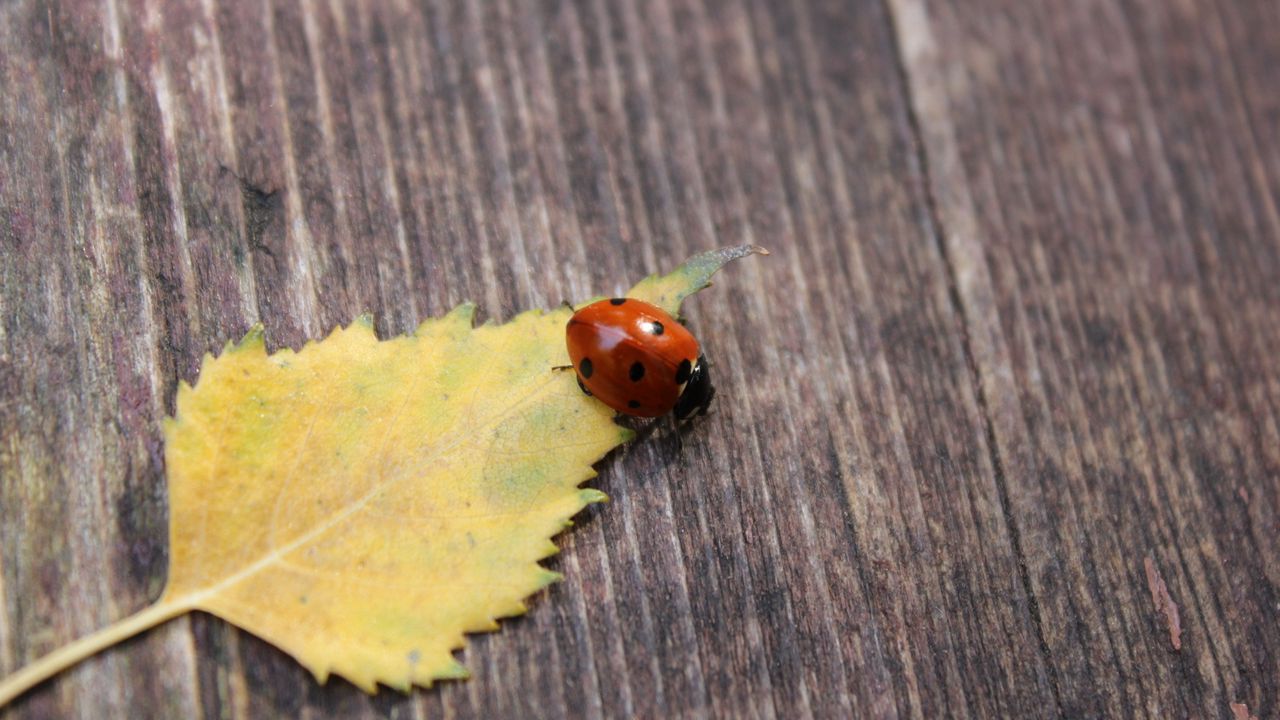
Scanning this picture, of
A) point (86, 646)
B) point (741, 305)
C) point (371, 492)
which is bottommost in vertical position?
point (86, 646)

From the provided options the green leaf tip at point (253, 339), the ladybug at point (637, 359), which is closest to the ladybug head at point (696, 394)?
the ladybug at point (637, 359)

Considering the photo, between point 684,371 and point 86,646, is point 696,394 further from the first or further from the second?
point 86,646

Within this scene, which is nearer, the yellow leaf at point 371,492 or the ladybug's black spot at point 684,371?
the yellow leaf at point 371,492

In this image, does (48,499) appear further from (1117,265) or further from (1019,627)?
(1117,265)

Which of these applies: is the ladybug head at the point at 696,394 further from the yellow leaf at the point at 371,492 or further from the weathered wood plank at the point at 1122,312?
the weathered wood plank at the point at 1122,312

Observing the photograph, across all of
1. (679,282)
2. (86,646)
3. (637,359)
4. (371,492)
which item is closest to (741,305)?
(679,282)

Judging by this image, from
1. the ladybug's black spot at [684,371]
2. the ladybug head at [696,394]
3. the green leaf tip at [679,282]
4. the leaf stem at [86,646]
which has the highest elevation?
the green leaf tip at [679,282]

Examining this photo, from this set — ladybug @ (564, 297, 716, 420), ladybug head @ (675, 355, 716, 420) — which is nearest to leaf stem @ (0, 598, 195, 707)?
ladybug @ (564, 297, 716, 420)

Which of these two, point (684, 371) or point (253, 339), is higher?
point (253, 339)
